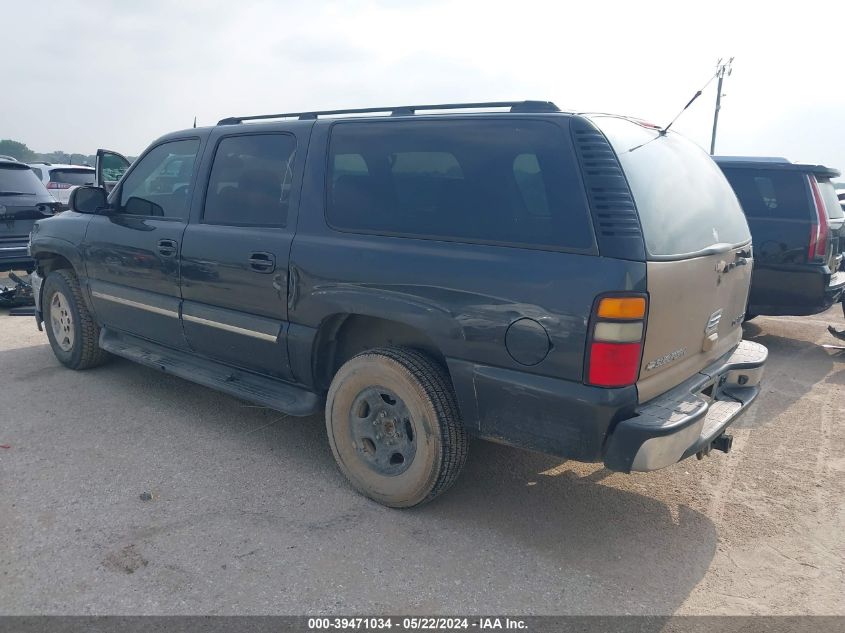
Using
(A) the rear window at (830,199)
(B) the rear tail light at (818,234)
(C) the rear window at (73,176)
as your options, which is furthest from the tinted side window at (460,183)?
(C) the rear window at (73,176)

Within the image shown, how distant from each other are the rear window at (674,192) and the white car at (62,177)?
12.0m

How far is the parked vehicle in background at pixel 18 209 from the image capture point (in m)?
7.91

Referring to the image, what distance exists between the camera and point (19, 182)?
27.1 feet

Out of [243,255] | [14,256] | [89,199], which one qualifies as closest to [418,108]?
[243,255]

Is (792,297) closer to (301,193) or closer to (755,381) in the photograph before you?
(755,381)

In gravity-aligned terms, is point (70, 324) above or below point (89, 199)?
below

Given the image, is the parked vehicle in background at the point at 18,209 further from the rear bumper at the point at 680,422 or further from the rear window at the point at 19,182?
the rear bumper at the point at 680,422

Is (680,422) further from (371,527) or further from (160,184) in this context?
(160,184)

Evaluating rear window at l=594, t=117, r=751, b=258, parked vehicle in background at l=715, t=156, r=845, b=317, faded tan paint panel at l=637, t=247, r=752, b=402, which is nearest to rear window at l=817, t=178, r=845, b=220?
parked vehicle in background at l=715, t=156, r=845, b=317

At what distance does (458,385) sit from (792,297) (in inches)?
183

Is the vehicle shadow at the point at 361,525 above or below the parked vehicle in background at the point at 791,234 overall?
below

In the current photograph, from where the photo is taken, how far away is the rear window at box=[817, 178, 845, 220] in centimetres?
630

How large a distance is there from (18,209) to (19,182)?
0.45 meters

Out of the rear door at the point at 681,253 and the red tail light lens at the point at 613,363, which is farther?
the rear door at the point at 681,253
